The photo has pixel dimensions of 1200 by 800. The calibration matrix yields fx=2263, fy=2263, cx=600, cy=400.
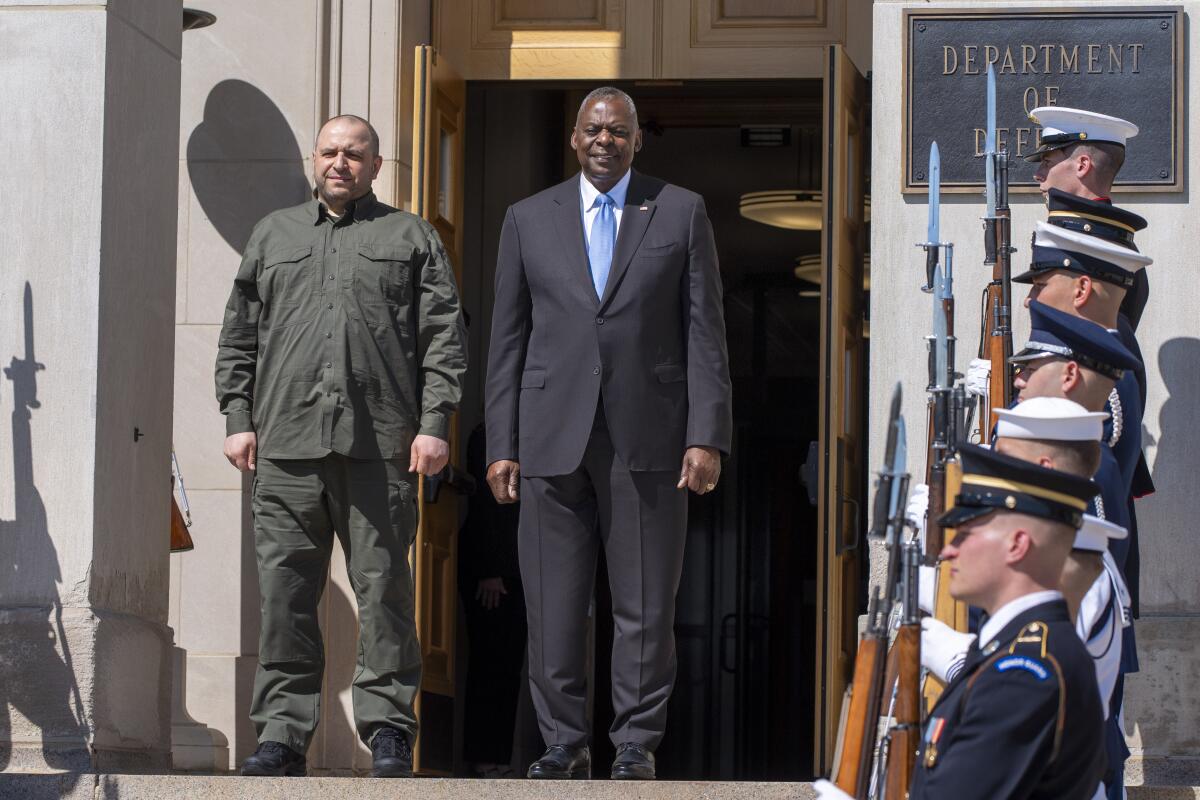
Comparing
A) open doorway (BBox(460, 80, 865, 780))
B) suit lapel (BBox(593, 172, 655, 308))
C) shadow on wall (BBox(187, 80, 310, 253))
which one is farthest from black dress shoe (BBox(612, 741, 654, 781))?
open doorway (BBox(460, 80, 865, 780))

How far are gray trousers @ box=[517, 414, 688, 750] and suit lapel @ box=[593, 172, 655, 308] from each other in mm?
444

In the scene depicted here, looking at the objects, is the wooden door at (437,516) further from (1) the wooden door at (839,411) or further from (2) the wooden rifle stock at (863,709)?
(2) the wooden rifle stock at (863,709)

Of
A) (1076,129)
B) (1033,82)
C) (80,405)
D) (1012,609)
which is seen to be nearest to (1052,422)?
(1012,609)

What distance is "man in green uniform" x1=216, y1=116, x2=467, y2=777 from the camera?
22.6 ft

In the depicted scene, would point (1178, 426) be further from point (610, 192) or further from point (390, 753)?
point (390, 753)

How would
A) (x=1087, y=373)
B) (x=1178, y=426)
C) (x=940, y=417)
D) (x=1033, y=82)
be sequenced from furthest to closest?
(x=1033, y=82), (x=1178, y=426), (x=1087, y=373), (x=940, y=417)

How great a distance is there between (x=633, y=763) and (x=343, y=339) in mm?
1631

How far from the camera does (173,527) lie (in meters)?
8.12

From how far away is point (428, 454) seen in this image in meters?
6.89

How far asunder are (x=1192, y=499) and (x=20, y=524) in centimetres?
381

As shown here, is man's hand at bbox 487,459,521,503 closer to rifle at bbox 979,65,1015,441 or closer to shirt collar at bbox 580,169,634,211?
shirt collar at bbox 580,169,634,211

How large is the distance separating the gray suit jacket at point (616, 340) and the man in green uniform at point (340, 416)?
0.77ft

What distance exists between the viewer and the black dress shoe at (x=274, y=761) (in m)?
6.75

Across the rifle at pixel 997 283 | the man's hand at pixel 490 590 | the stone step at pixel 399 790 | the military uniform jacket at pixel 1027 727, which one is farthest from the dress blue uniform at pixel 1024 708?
the man's hand at pixel 490 590
